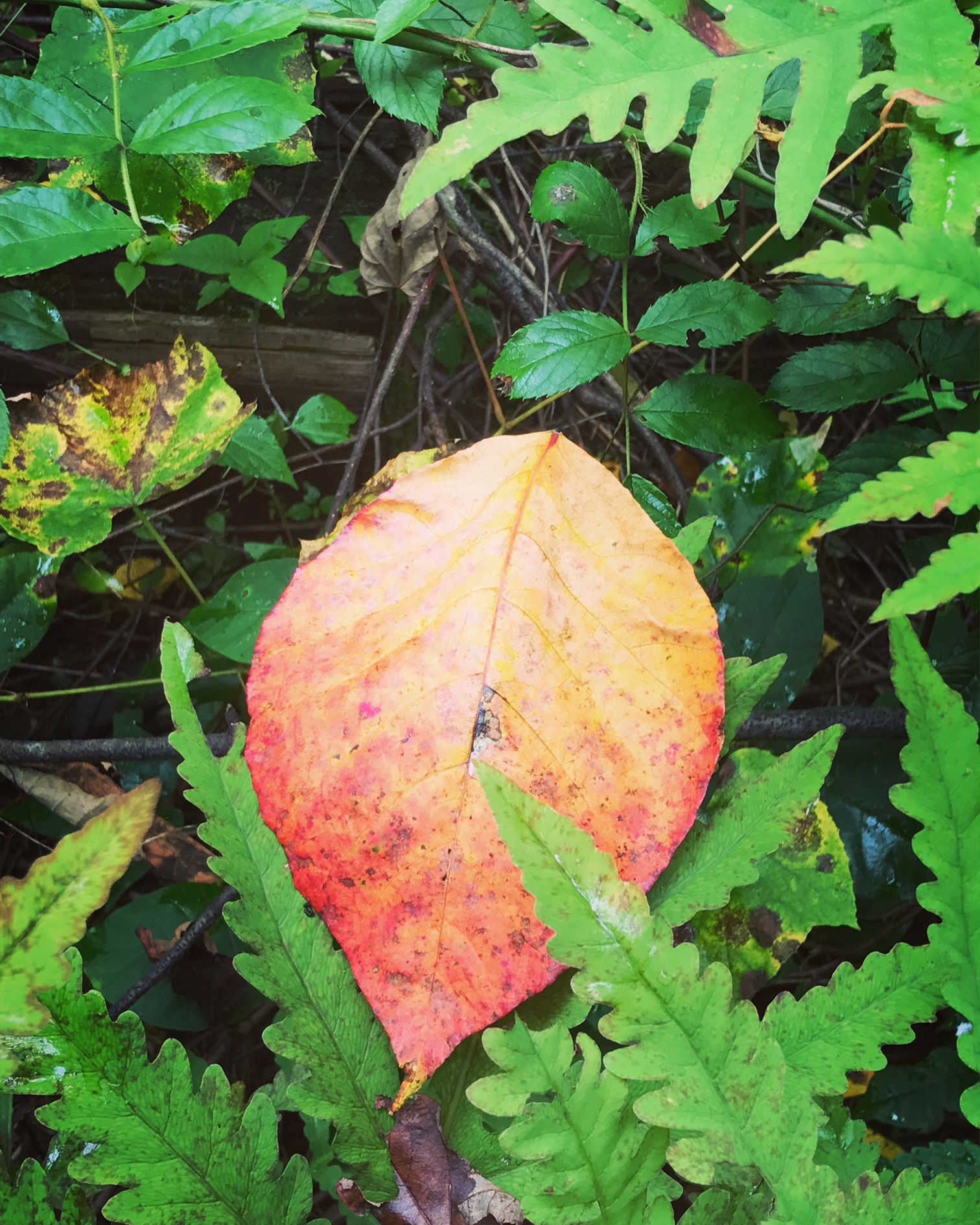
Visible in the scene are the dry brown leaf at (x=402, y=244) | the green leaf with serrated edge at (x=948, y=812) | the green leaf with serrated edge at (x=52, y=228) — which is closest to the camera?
the green leaf with serrated edge at (x=948, y=812)

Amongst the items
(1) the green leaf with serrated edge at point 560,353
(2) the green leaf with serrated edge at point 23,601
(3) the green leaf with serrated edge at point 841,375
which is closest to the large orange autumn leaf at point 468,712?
(1) the green leaf with serrated edge at point 560,353

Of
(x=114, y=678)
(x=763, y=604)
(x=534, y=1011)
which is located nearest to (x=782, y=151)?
→ (x=763, y=604)

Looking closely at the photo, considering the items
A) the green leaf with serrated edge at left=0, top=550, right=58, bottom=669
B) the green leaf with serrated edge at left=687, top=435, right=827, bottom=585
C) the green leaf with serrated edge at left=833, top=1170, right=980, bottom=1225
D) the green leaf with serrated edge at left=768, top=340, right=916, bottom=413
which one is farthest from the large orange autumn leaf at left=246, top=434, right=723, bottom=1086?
the green leaf with serrated edge at left=0, top=550, right=58, bottom=669

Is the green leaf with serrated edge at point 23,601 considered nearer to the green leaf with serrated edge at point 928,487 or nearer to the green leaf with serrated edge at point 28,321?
the green leaf with serrated edge at point 28,321

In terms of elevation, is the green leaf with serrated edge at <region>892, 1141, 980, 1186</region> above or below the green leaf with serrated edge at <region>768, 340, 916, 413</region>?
below

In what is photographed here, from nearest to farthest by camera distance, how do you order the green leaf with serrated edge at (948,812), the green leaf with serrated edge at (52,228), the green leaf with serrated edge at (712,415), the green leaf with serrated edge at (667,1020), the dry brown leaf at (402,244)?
the green leaf with serrated edge at (667,1020), the green leaf with serrated edge at (948,812), the green leaf with serrated edge at (52,228), the green leaf with serrated edge at (712,415), the dry brown leaf at (402,244)

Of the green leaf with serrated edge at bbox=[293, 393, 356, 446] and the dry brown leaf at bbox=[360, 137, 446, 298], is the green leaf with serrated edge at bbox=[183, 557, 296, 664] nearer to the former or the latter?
the green leaf with serrated edge at bbox=[293, 393, 356, 446]
